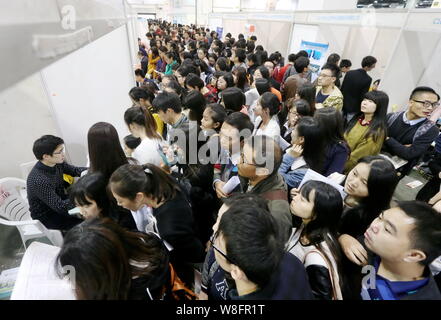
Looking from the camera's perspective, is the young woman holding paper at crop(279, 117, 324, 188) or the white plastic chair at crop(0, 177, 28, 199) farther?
the white plastic chair at crop(0, 177, 28, 199)

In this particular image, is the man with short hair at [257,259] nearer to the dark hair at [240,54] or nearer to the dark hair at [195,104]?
the dark hair at [195,104]

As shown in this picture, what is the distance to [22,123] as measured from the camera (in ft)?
8.76

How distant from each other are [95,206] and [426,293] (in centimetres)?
187

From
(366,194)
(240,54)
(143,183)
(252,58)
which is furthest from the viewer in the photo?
(240,54)

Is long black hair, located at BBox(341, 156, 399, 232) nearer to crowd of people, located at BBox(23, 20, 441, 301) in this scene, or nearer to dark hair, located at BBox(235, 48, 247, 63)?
crowd of people, located at BBox(23, 20, 441, 301)

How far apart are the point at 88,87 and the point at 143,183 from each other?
2.67m

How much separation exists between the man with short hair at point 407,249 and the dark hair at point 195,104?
208 centimetres

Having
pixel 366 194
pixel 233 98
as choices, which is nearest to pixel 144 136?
pixel 233 98

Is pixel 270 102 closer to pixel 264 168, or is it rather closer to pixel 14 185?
pixel 264 168

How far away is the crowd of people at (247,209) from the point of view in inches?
37.2

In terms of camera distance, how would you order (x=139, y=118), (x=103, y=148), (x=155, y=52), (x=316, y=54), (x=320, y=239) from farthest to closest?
(x=155, y=52) < (x=316, y=54) < (x=139, y=118) < (x=103, y=148) < (x=320, y=239)

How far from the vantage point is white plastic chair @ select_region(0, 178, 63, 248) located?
206cm

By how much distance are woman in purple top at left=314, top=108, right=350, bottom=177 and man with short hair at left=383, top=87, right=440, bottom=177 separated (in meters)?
0.78

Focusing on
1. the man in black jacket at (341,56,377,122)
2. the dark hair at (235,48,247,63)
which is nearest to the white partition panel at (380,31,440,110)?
the man in black jacket at (341,56,377,122)
